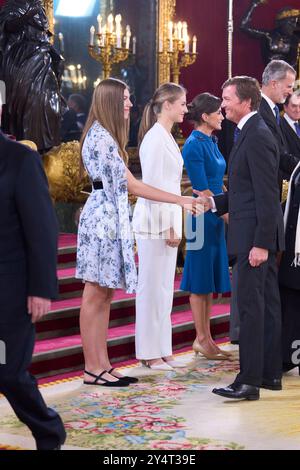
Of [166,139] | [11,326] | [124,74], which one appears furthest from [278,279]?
[124,74]

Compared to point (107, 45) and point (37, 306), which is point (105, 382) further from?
point (107, 45)

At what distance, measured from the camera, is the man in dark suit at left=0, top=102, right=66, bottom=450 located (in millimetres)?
3791

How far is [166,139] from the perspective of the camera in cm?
625

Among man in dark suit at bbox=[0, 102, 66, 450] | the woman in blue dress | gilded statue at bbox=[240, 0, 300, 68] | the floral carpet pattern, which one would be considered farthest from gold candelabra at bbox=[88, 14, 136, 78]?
man in dark suit at bbox=[0, 102, 66, 450]

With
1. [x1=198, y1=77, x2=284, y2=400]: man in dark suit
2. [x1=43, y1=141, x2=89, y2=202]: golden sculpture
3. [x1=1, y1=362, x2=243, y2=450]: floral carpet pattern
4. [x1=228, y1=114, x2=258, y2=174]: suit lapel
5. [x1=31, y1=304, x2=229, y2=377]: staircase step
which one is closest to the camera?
[x1=1, y1=362, x2=243, y2=450]: floral carpet pattern

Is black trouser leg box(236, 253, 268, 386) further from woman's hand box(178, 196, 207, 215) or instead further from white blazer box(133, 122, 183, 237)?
white blazer box(133, 122, 183, 237)

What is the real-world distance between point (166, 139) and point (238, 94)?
30.8 inches

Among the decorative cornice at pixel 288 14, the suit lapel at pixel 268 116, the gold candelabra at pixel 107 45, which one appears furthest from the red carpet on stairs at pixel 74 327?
the decorative cornice at pixel 288 14

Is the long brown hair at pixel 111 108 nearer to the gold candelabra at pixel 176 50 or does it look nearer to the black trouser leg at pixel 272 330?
the black trouser leg at pixel 272 330

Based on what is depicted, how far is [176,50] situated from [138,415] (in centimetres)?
793

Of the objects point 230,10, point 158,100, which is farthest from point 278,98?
point 230,10

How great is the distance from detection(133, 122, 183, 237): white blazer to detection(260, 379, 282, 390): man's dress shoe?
1136 mm

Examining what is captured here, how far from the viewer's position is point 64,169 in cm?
918
